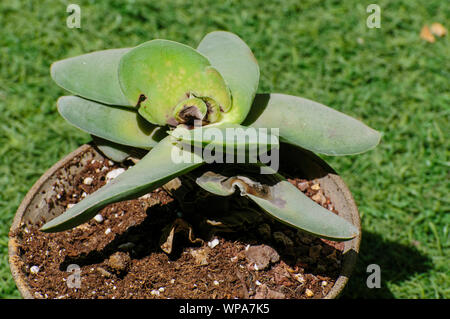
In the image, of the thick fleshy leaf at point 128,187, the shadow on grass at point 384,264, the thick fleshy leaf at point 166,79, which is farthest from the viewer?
the shadow on grass at point 384,264

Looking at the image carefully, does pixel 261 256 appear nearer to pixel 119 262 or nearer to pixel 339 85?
pixel 119 262

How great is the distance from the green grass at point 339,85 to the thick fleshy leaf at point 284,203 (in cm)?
95

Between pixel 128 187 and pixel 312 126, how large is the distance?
0.50 meters

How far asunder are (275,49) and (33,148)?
1.22 metres

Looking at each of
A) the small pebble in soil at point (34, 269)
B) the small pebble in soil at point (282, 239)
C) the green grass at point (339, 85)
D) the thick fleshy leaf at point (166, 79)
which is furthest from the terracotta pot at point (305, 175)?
the green grass at point (339, 85)

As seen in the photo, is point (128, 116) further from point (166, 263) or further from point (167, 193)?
point (166, 263)

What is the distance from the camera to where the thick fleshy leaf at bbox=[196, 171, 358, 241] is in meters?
1.18

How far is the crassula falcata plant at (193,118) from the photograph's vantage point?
1.17m

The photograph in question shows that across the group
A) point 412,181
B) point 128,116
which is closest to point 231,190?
point 128,116

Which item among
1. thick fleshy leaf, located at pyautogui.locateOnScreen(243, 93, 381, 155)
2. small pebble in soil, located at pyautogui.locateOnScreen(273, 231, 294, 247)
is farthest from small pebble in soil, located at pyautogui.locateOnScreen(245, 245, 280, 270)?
thick fleshy leaf, located at pyautogui.locateOnScreen(243, 93, 381, 155)

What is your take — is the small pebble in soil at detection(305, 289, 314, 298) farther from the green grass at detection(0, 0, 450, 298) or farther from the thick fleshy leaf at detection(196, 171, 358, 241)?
the green grass at detection(0, 0, 450, 298)

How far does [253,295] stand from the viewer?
1.38m

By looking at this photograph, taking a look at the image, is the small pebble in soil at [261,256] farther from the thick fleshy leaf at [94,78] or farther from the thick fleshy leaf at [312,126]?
the thick fleshy leaf at [94,78]
